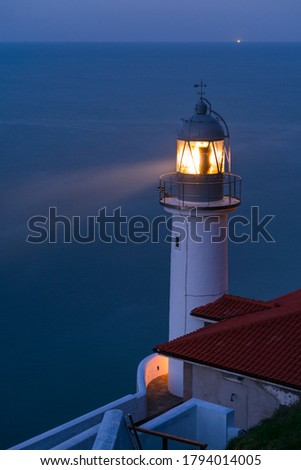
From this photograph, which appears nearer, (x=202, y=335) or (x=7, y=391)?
(x=202, y=335)

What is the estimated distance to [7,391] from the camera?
1557cm

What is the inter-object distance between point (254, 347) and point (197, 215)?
86.7 inches

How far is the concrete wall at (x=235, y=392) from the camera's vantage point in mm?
9164

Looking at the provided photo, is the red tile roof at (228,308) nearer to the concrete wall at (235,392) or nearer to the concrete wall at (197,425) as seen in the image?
the concrete wall at (235,392)

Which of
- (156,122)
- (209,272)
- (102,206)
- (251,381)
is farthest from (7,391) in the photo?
(156,122)

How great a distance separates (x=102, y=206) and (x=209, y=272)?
18124 millimetres

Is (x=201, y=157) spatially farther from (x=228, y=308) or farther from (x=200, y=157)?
(x=228, y=308)

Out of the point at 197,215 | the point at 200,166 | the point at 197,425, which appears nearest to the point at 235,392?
the point at 197,425

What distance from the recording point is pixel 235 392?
31.0 feet

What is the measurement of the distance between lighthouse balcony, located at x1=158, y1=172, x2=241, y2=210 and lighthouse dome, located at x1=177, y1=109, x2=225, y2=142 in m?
0.50

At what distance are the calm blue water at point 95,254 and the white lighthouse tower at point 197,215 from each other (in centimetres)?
438

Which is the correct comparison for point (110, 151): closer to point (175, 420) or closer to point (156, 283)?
point (156, 283)

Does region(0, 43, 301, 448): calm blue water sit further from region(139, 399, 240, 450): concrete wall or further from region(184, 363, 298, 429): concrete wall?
region(139, 399, 240, 450): concrete wall
